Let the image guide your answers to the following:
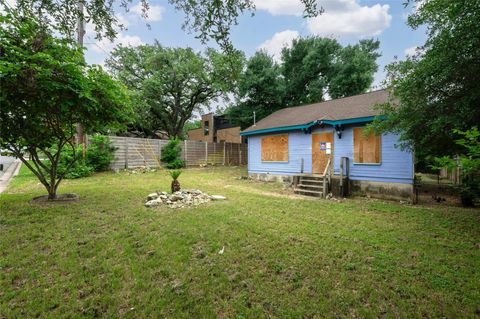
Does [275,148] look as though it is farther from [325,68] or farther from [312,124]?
[325,68]

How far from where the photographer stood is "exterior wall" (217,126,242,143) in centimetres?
2283

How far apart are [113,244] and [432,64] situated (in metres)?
6.73

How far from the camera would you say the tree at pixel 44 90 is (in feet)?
13.2

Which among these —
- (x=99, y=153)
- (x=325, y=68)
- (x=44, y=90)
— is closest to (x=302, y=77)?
(x=325, y=68)

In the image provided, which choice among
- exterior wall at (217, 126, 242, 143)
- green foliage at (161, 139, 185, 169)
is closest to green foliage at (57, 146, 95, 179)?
green foliage at (161, 139, 185, 169)

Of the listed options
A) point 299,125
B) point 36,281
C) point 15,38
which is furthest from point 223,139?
point 36,281

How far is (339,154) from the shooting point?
8.76 meters

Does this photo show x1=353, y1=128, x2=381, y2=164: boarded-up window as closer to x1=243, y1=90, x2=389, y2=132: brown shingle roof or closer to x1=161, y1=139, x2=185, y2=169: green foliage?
x1=243, y1=90, x2=389, y2=132: brown shingle roof

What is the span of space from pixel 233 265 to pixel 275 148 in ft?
28.2

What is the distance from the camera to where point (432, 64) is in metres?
4.30

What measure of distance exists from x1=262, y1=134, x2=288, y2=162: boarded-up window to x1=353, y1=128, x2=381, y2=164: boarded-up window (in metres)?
3.15

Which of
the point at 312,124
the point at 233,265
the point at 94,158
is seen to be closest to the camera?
the point at 233,265

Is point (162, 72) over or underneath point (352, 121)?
over

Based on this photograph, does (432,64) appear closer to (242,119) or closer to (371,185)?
(371,185)
